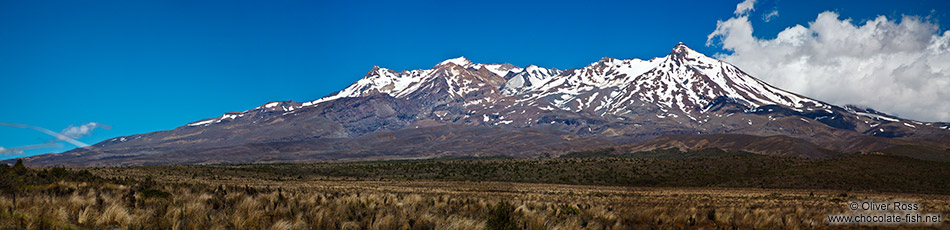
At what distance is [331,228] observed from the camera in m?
8.76

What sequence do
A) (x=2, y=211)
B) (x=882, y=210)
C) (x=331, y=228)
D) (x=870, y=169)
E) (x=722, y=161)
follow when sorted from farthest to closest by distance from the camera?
(x=722, y=161)
(x=870, y=169)
(x=882, y=210)
(x=331, y=228)
(x=2, y=211)

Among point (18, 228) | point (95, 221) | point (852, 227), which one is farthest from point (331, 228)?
point (852, 227)

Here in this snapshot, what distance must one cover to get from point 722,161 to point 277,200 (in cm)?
8381

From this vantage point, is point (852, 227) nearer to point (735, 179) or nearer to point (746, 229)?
point (746, 229)

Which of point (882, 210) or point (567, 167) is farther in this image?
point (567, 167)

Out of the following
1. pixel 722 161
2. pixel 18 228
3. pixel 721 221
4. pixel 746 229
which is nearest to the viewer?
pixel 18 228

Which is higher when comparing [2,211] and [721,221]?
[2,211]

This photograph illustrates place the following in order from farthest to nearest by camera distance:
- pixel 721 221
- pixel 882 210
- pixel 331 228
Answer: pixel 882 210 < pixel 721 221 < pixel 331 228

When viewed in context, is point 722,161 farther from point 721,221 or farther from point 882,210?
point 721,221

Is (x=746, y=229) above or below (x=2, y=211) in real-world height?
below

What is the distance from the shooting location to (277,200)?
39.2ft

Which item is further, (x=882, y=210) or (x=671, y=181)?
(x=671, y=181)

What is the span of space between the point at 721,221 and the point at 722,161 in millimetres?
78276

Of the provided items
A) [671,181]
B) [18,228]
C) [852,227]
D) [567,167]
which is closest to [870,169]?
[671,181]
